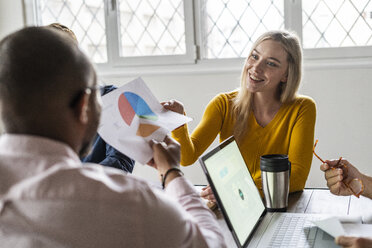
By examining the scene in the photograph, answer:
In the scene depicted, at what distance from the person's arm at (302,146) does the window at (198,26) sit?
3.87 ft

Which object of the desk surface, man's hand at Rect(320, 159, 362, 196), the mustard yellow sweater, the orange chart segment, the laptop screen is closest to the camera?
the laptop screen

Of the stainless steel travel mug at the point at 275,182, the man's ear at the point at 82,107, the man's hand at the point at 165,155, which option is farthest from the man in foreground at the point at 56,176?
the stainless steel travel mug at the point at 275,182

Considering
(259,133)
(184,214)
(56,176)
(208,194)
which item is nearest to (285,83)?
(259,133)

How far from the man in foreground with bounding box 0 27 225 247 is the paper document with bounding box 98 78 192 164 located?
1.40 ft

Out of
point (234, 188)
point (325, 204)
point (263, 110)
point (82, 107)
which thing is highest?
point (82, 107)

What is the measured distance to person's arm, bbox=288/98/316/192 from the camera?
1875mm

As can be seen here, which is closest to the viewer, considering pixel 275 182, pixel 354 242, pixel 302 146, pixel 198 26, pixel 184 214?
pixel 184 214

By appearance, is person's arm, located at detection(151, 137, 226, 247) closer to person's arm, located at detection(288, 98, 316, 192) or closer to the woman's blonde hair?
person's arm, located at detection(288, 98, 316, 192)

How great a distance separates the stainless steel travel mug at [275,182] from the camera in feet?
5.26

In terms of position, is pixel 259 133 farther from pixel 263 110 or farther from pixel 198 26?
pixel 198 26

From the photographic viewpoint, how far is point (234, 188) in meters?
1.34

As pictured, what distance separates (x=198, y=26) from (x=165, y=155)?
2.48 meters

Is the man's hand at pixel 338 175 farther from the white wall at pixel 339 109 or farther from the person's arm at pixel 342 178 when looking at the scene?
the white wall at pixel 339 109

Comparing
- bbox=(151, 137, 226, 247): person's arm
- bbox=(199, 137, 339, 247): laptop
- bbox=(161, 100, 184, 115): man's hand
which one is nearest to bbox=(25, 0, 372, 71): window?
bbox=(161, 100, 184, 115): man's hand
